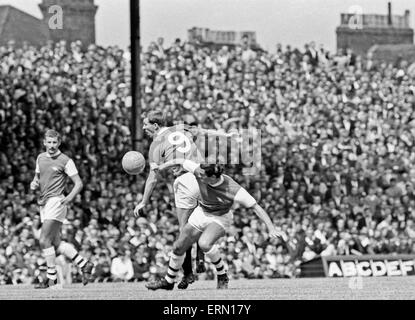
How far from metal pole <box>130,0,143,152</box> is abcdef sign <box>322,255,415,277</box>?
4194mm

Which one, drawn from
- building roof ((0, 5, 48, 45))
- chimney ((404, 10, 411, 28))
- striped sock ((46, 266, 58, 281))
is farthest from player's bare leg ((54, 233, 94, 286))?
chimney ((404, 10, 411, 28))

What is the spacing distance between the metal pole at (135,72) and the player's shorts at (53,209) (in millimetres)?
7337

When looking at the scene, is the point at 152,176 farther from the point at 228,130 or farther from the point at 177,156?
the point at 228,130

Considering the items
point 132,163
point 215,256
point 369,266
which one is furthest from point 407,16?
point 215,256

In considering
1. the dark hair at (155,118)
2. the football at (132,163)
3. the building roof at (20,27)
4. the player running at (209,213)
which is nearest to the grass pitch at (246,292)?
the player running at (209,213)

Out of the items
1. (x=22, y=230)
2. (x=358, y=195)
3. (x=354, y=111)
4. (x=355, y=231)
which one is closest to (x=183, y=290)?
(x=22, y=230)

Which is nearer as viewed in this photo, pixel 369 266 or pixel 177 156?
pixel 177 156

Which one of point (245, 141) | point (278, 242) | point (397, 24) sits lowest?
point (278, 242)

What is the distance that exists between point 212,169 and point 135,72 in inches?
385

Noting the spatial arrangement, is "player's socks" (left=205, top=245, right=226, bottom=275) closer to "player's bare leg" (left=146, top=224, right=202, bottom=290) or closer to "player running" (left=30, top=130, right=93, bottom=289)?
"player's bare leg" (left=146, top=224, right=202, bottom=290)

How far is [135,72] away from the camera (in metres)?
25.0
